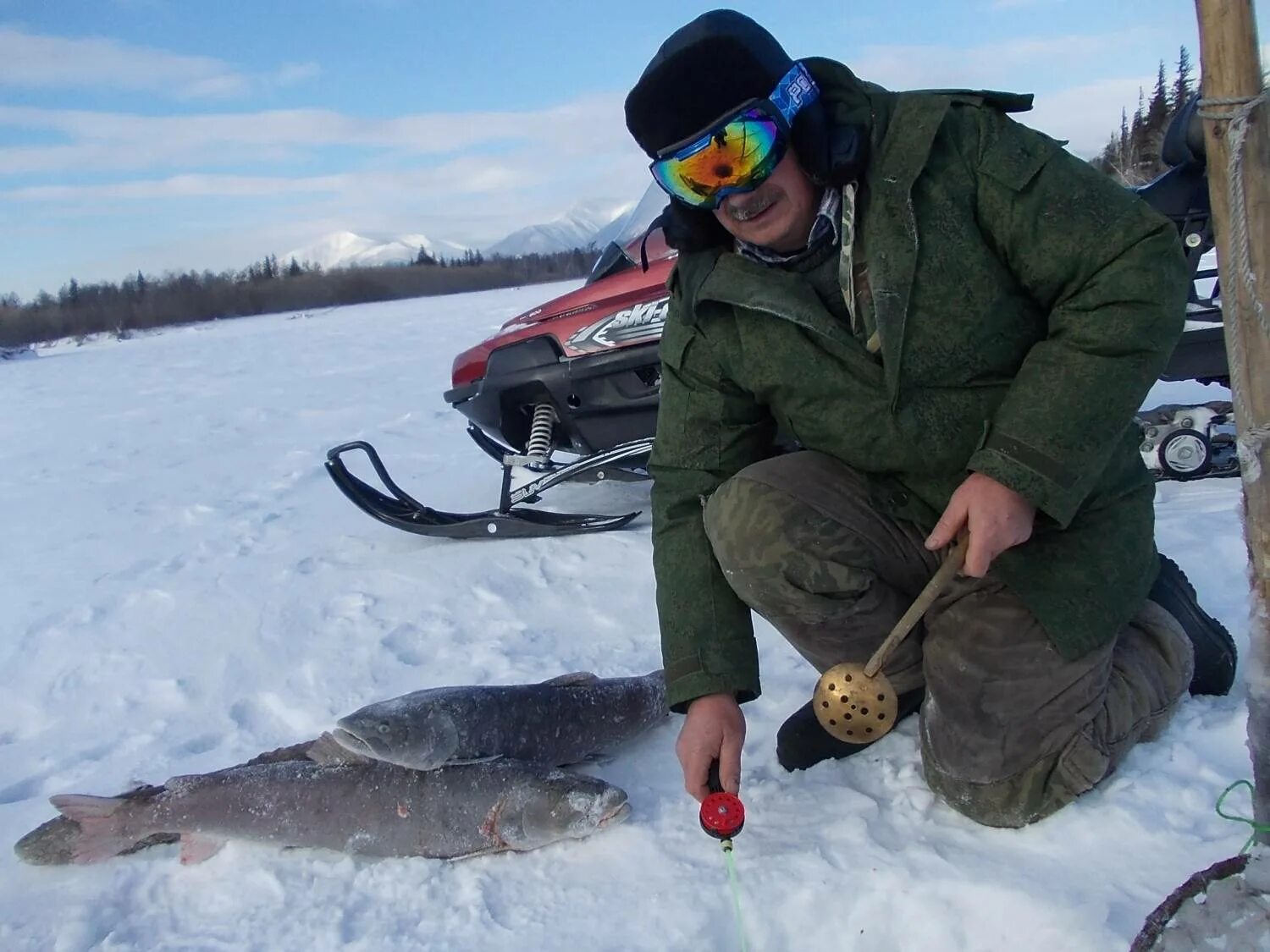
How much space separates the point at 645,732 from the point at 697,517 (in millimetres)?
674

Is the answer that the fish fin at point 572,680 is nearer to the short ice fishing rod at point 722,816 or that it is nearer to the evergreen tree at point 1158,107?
the short ice fishing rod at point 722,816

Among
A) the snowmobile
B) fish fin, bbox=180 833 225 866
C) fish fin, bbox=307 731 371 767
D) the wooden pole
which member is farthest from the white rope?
the snowmobile

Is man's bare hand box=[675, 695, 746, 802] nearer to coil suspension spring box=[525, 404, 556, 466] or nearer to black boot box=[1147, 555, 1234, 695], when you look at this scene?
black boot box=[1147, 555, 1234, 695]

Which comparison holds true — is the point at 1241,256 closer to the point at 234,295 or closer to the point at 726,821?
the point at 726,821

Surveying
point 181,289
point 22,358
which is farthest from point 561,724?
point 181,289

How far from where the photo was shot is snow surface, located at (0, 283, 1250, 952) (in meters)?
1.71

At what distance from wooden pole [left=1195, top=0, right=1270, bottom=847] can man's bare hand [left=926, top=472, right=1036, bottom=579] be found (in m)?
0.33

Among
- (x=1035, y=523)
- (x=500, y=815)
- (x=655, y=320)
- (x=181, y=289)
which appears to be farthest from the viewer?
(x=181, y=289)

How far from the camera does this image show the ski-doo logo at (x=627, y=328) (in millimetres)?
3842

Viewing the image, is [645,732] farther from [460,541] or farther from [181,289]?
[181,289]

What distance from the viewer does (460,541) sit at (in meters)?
4.11

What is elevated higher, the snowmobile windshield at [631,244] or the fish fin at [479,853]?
the snowmobile windshield at [631,244]

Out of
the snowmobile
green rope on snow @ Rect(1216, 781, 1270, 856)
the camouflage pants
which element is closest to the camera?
green rope on snow @ Rect(1216, 781, 1270, 856)

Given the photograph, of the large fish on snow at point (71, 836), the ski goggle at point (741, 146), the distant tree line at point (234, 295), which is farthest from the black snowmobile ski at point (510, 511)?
the distant tree line at point (234, 295)
